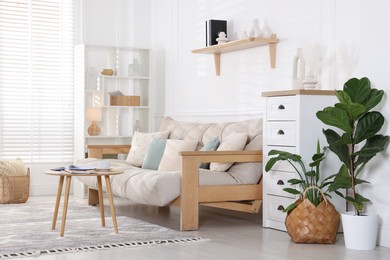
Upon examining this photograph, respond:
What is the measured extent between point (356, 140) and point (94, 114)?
3636 millimetres

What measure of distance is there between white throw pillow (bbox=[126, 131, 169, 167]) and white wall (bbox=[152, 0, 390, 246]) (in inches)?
22.6

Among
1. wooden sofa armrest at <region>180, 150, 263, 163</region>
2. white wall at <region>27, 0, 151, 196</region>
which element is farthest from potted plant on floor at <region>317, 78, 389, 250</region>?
white wall at <region>27, 0, 151, 196</region>

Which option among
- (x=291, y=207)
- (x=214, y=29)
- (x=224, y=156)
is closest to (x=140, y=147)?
(x=214, y=29)

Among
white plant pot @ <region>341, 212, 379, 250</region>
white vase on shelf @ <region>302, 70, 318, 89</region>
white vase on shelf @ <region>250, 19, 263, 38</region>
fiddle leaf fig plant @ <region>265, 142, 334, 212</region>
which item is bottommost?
white plant pot @ <region>341, 212, 379, 250</region>

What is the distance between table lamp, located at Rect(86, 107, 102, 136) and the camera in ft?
24.6

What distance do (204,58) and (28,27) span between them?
80.4 inches

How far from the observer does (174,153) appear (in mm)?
6000

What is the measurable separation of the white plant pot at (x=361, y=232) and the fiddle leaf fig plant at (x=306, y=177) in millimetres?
272

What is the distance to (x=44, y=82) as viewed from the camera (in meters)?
7.76

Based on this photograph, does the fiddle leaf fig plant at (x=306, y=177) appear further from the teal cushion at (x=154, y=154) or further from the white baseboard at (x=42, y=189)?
the white baseboard at (x=42, y=189)

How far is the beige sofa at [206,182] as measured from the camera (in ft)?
16.9

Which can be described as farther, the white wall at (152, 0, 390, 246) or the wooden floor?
the white wall at (152, 0, 390, 246)

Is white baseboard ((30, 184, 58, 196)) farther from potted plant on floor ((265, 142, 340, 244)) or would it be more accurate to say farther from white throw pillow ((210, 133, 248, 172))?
potted plant on floor ((265, 142, 340, 244))

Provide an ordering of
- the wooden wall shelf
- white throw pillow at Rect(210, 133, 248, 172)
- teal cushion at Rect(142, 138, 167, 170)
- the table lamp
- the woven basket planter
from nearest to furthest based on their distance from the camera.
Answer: the woven basket planter < white throw pillow at Rect(210, 133, 248, 172) < the wooden wall shelf < teal cushion at Rect(142, 138, 167, 170) < the table lamp
